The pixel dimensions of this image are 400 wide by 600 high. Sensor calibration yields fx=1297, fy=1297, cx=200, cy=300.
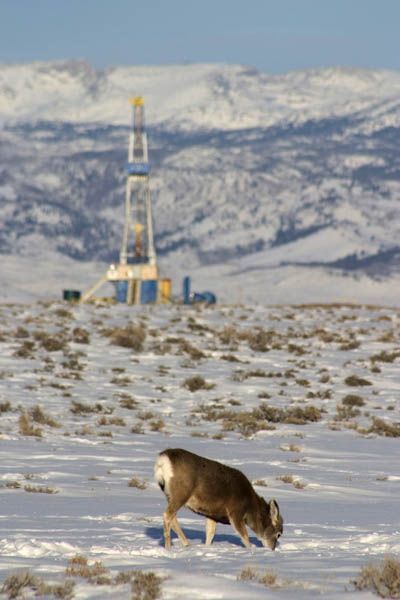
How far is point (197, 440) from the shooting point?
78.4 ft

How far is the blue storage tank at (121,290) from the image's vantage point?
402ft

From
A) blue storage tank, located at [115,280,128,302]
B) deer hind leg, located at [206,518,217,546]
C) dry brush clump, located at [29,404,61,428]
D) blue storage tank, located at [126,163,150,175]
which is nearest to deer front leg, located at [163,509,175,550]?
deer hind leg, located at [206,518,217,546]

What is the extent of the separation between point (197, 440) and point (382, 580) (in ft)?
43.8

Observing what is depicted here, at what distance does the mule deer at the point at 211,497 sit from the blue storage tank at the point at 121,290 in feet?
354

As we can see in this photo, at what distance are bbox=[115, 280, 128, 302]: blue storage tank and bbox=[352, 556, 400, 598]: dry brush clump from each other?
111 metres

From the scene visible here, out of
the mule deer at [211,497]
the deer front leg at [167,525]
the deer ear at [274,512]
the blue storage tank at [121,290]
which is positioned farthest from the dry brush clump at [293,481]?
the blue storage tank at [121,290]

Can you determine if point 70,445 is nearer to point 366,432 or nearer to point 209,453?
point 209,453

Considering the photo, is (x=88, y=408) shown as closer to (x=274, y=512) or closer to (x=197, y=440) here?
(x=197, y=440)

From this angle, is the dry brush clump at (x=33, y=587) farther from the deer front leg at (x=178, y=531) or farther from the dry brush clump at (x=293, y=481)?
the dry brush clump at (x=293, y=481)

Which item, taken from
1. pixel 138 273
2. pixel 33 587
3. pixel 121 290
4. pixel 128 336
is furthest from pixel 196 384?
pixel 121 290

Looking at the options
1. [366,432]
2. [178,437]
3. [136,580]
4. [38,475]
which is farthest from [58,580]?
[366,432]

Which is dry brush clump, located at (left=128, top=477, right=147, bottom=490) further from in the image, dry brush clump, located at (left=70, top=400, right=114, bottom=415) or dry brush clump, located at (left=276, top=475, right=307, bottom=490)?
dry brush clump, located at (left=70, top=400, right=114, bottom=415)

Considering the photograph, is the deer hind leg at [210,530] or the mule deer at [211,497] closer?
the mule deer at [211,497]

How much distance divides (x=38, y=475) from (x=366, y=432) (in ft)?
30.3
